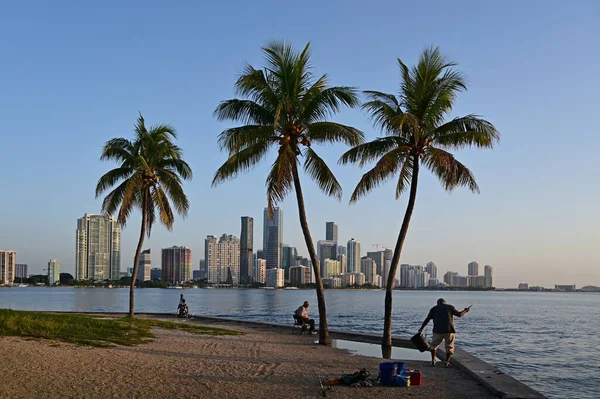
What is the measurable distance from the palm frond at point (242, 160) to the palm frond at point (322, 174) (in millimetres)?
1507

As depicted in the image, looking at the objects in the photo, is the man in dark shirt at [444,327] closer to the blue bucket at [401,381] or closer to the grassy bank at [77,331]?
the blue bucket at [401,381]

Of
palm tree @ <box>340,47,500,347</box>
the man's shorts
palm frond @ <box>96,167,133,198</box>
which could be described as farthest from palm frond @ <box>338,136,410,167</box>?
palm frond @ <box>96,167,133,198</box>

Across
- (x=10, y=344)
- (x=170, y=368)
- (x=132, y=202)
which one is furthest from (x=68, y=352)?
(x=132, y=202)

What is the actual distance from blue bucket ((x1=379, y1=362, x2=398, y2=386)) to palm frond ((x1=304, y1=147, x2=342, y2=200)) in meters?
8.82

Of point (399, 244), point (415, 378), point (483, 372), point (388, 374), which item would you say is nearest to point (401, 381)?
point (388, 374)

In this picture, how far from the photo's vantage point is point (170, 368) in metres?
13.0

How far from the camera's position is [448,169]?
18.5 m

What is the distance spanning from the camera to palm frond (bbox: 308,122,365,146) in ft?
63.1

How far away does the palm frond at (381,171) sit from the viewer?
739 inches

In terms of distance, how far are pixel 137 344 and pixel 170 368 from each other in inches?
155

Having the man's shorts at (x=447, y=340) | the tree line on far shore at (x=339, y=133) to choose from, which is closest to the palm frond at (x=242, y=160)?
the tree line on far shore at (x=339, y=133)

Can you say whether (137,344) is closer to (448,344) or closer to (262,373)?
(262,373)

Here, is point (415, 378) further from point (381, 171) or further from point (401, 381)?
point (381, 171)

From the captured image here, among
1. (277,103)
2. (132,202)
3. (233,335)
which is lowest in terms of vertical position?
(233,335)
